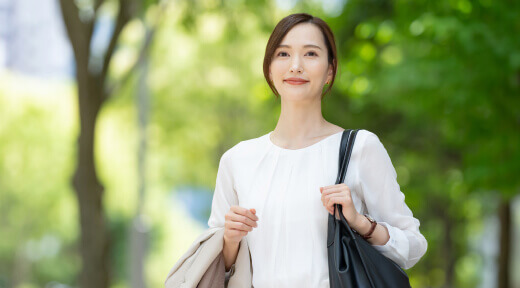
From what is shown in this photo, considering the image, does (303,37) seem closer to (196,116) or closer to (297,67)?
(297,67)

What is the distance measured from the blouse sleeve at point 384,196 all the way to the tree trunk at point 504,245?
13650mm

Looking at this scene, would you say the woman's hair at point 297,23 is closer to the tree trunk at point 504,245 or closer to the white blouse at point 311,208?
the white blouse at point 311,208

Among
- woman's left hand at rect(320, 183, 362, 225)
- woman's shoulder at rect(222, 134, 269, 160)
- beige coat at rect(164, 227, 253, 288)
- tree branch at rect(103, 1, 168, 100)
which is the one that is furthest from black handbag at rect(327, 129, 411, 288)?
tree branch at rect(103, 1, 168, 100)

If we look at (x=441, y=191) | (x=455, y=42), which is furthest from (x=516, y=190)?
(x=441, y=191)

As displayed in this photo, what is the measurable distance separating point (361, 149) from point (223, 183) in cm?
58

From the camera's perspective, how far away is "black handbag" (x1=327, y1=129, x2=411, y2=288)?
2.41 m

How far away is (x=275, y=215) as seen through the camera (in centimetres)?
265

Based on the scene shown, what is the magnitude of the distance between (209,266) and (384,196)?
0.65 metres

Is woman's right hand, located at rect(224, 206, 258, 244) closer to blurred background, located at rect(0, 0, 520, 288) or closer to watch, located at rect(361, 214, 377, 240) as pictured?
watch, located at rect(361, 214, 377, 240)

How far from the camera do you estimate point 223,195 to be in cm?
287

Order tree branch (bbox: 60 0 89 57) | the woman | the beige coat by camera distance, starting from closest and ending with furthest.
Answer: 1. the woman
2. the beige coat
3. tree branch (bbox: 60 0 89 57)

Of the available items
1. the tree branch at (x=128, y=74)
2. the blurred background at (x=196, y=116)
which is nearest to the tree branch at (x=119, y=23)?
the blurred background at (x=196, y=116)

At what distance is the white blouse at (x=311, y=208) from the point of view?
101 inches

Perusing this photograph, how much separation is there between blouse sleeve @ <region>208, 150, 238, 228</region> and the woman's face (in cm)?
36
